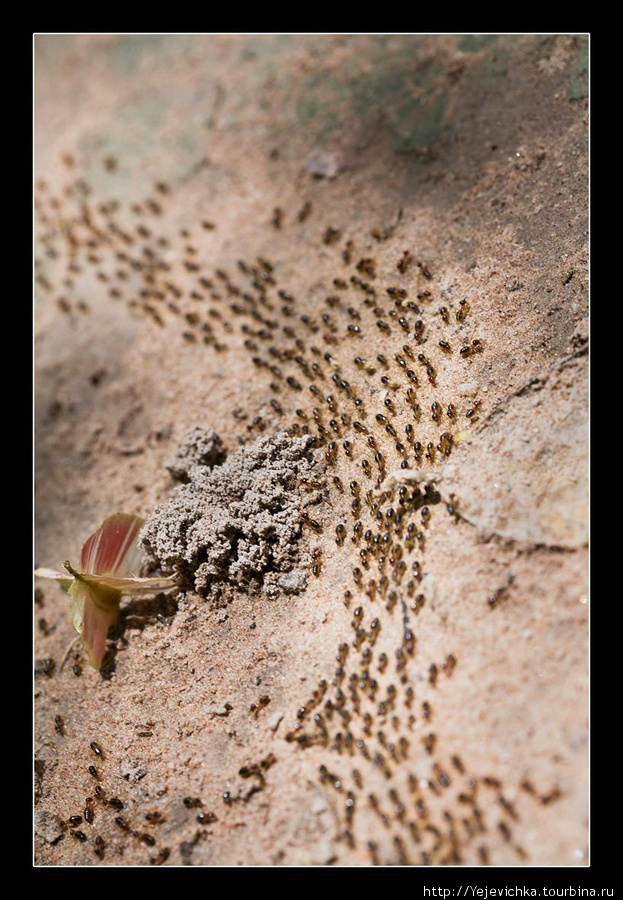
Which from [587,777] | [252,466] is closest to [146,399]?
[252,466]

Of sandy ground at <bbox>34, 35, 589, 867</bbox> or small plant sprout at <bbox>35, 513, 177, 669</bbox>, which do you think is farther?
small plant sprout at <bbox>35, 513, 177, 669</bbox>

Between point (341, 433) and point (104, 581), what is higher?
point (341, 433)

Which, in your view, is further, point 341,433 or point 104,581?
point 341,433

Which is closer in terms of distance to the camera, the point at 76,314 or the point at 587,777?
the point at 587,777
